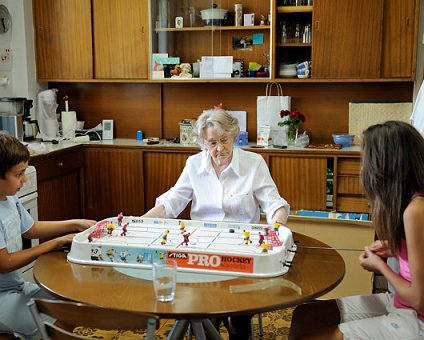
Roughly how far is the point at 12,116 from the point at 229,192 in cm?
204

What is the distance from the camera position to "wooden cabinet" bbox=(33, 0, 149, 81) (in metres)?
4.34

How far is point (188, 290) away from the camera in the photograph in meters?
1.73

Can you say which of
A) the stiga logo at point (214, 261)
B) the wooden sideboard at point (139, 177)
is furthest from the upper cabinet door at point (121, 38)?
the stiga logo at point (214, 261)

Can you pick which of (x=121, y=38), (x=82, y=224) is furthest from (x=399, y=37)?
(x=82, y=224)

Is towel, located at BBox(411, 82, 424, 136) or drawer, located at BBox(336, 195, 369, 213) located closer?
towel, located at BBox(411, 82, 424, 136)

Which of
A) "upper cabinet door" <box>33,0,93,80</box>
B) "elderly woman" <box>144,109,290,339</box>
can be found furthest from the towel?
"upper cabinet door" <box>33,0,93,80</box>

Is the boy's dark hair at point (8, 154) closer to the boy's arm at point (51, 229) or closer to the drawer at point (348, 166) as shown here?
the boy's arm at point (51, 229)

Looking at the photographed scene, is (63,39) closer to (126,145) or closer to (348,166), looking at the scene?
(126,145)

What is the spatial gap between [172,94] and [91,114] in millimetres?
745

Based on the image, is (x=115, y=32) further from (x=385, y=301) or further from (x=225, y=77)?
(x=385, y=301)

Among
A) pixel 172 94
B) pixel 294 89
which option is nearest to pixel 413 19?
pixel 294 89

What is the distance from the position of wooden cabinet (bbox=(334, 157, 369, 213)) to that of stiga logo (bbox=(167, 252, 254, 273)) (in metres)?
2.16

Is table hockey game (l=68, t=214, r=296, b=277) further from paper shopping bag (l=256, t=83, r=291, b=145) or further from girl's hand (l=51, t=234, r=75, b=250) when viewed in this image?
paper shopping bag (l=256, t=83, r=291, b=145)

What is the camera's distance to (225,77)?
426cm
